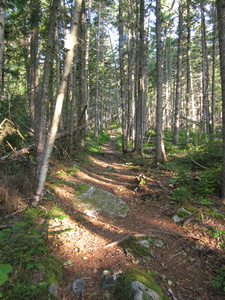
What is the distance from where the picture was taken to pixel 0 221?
392cm

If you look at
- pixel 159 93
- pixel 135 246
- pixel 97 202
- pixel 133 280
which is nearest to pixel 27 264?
pixel 133 280

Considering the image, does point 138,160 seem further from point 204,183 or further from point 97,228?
point 97,228

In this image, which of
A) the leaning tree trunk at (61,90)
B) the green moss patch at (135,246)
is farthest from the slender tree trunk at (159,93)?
the green moss patch at (135,246)

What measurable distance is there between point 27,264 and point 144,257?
2.07 m

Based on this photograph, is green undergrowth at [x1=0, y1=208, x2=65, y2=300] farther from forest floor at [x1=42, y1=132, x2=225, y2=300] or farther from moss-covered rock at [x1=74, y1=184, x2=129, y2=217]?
A: moss-covered rock at [x1=74, y1=184, x2=129, y2=217]

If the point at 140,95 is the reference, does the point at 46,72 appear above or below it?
below

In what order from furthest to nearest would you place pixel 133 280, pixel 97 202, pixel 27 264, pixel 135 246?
pixel 97 202 → pixel 135 246 → pixel 133 280 → pixel 27 264

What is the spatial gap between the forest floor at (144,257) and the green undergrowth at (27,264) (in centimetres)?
27

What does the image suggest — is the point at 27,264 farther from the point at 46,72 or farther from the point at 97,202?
the point at 46,72

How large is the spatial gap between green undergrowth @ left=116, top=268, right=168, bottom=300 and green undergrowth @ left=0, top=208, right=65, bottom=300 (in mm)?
925

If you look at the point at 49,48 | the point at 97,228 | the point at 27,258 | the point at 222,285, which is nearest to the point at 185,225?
the point at 222,285

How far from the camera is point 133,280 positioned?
2.83 meters

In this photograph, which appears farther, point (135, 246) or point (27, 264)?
point (135, 246)

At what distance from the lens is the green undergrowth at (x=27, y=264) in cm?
228
